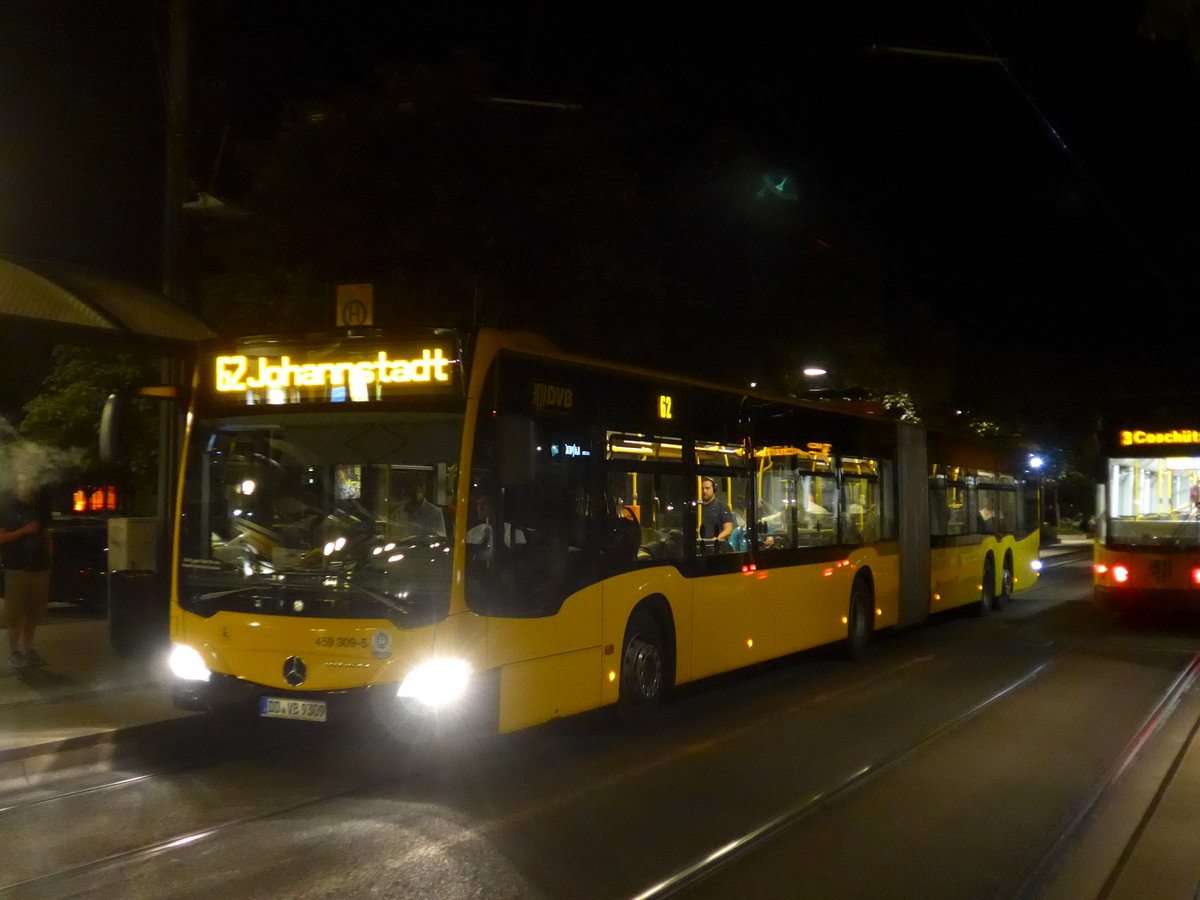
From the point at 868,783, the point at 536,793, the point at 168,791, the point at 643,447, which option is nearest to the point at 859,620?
the point at 643,447

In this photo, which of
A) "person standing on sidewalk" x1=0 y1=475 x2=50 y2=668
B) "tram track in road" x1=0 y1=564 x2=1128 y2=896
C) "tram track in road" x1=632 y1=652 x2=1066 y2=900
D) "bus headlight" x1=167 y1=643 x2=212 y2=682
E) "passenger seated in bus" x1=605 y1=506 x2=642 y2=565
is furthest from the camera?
"person standing on sidewalk" x1=0 y1=475 x2=50 y2=668

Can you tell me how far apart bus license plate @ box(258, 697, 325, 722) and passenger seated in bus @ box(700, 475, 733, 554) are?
13.2 feet

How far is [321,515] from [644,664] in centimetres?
315

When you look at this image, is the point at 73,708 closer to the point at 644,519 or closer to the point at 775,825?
the point at 644,519

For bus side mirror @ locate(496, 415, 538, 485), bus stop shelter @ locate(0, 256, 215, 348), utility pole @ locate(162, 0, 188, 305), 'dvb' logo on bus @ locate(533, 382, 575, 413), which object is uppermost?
utility pole @ locate(162, 0, 188, 305)

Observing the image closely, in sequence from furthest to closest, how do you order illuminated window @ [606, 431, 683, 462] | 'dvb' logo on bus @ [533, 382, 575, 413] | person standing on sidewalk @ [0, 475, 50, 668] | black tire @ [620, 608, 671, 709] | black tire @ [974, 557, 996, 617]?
black tire @ [974, 557, 996, 617] → person standing on sidewalk @ [0, 475, 50, 668] → black tire @ [620, 608, 671, 709] → illuminated window @ [606, 431, 683, 462] → 'dvb' logo on bus @ [533, 382, 575, 413]

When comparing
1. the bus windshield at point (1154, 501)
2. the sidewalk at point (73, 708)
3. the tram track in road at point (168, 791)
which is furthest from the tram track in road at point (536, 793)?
the bus windshield at point (1154, 501)

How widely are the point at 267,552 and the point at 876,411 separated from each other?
9898 mm

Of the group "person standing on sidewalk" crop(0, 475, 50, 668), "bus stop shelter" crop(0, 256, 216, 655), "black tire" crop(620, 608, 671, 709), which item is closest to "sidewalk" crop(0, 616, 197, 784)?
"person standing on sidewalk" crop(0, 475, 50, 668)

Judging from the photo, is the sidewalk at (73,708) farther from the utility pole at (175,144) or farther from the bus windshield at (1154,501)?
the bus windshield at (1154,501)

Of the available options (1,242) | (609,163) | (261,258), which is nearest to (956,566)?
(609,163)

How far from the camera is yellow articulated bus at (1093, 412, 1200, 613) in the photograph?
55.3 feet

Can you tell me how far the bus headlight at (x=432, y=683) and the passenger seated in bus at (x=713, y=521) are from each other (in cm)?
356

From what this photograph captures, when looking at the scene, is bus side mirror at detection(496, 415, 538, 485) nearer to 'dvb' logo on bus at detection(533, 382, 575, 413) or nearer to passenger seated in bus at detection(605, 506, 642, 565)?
'dvb' logo on bus at detection(533, 382, 575, 413)
